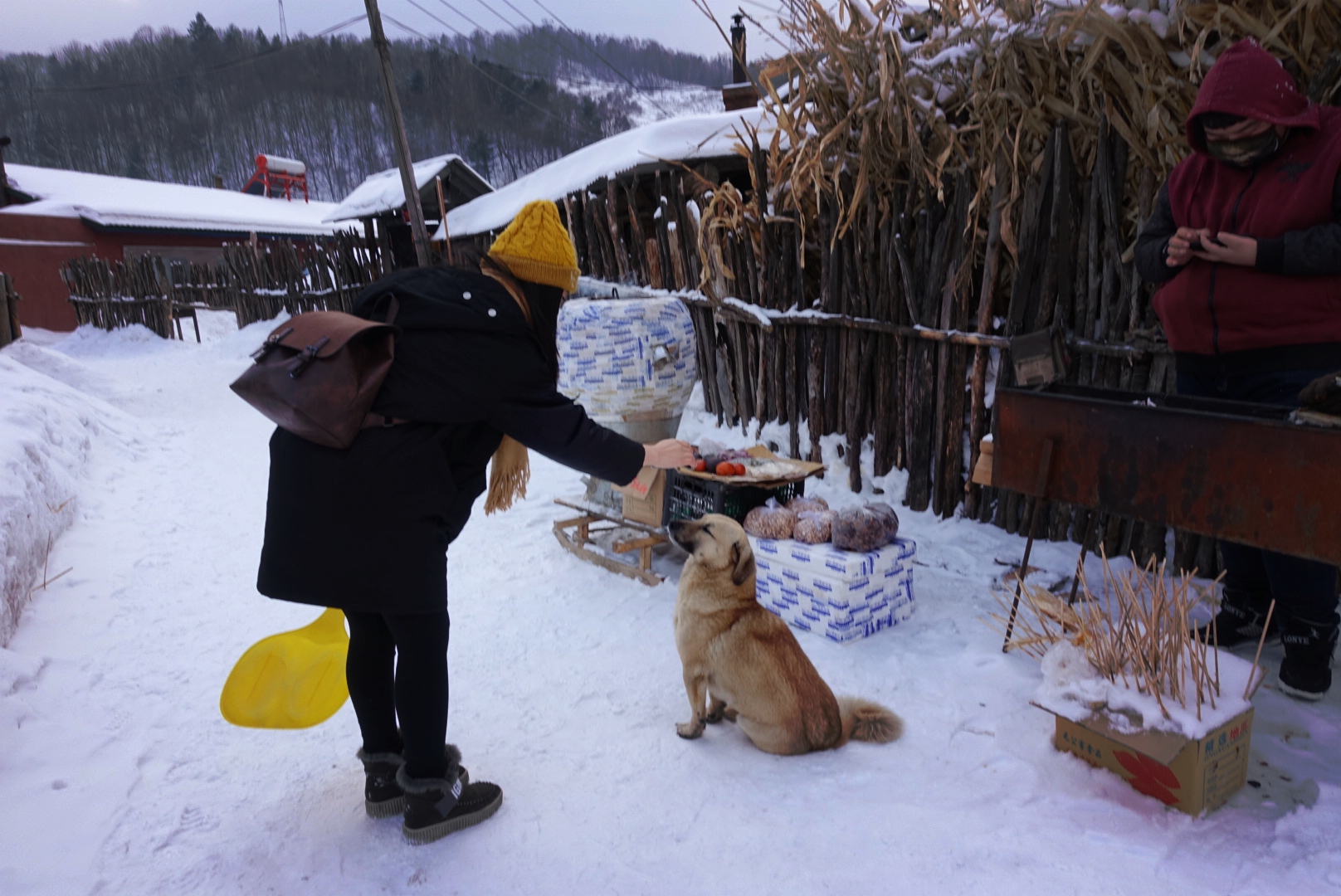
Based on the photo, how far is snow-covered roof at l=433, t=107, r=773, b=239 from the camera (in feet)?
21.9

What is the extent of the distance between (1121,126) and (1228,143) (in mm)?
1140

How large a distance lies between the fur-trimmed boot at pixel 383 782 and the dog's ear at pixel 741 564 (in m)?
1.01

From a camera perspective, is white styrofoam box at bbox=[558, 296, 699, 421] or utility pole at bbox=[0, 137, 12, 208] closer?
white styrofoam box at bbox=[558, 296, 699, 421]

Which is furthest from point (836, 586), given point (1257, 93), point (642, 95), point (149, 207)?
point (149, 207)

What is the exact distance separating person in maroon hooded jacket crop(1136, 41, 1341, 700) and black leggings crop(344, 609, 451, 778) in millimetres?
2597

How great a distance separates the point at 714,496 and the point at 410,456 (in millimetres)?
2086

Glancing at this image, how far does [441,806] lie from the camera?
198 centimetres

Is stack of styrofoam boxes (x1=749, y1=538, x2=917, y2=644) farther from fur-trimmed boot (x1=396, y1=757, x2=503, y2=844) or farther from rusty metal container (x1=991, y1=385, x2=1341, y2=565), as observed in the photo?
fur-trimmed boot (x1=396, y1=757, x2=503, y2=844)

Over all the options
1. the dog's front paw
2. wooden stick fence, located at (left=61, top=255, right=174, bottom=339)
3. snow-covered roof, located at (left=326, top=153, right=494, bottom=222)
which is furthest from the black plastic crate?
wooden stick fence, located at (left=61, top=255, right=174, bottom=339)

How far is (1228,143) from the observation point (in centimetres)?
Answer: 229

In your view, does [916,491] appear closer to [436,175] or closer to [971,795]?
[971,795]

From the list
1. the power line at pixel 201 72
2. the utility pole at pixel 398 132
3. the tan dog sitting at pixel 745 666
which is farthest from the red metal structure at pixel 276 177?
the tan dog sitting at pixel 745 666

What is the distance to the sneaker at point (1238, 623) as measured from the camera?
8.85ft

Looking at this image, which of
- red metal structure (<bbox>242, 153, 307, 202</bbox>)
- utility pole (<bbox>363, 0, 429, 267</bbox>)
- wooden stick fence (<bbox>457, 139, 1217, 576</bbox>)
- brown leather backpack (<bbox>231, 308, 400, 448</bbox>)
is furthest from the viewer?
red metal structure (<bbox>242, 153, 307, 202</bbox>)
